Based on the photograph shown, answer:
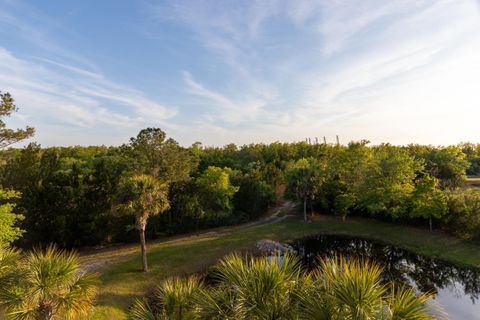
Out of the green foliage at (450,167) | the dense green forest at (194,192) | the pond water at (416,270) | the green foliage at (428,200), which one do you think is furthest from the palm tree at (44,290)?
the green foliage at (450,167)

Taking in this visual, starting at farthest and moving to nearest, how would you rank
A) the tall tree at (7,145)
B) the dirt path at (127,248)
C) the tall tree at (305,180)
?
the tall tree at (305,180), the dirt path at (127,248), the tall tree at (7,145)

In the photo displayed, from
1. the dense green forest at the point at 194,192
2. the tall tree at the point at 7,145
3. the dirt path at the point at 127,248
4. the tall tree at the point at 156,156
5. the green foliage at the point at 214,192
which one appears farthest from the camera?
the green foliage at the point at 214,192

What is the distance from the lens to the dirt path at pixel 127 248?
63.8 ft

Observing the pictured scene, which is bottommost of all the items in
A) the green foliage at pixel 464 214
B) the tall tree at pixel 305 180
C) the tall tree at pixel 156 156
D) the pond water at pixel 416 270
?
the pond water at pixel 416 270

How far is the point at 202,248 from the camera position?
23.2m

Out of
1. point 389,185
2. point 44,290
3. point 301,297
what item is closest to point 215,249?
point 44,290

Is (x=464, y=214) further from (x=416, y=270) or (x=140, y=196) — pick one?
(x=140, y=196)

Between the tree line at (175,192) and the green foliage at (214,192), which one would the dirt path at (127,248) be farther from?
the green foliage at (214,192)

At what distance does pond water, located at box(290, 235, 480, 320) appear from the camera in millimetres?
15328

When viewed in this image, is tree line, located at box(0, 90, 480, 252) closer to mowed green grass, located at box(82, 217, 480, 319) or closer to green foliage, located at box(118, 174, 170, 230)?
green foliage, located at box(118, 174, 170, 230)

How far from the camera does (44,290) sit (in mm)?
7430

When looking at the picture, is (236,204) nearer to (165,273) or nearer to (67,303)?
(165,273)

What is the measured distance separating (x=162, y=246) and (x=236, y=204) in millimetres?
13954

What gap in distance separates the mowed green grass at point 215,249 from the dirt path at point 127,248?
0.23m
